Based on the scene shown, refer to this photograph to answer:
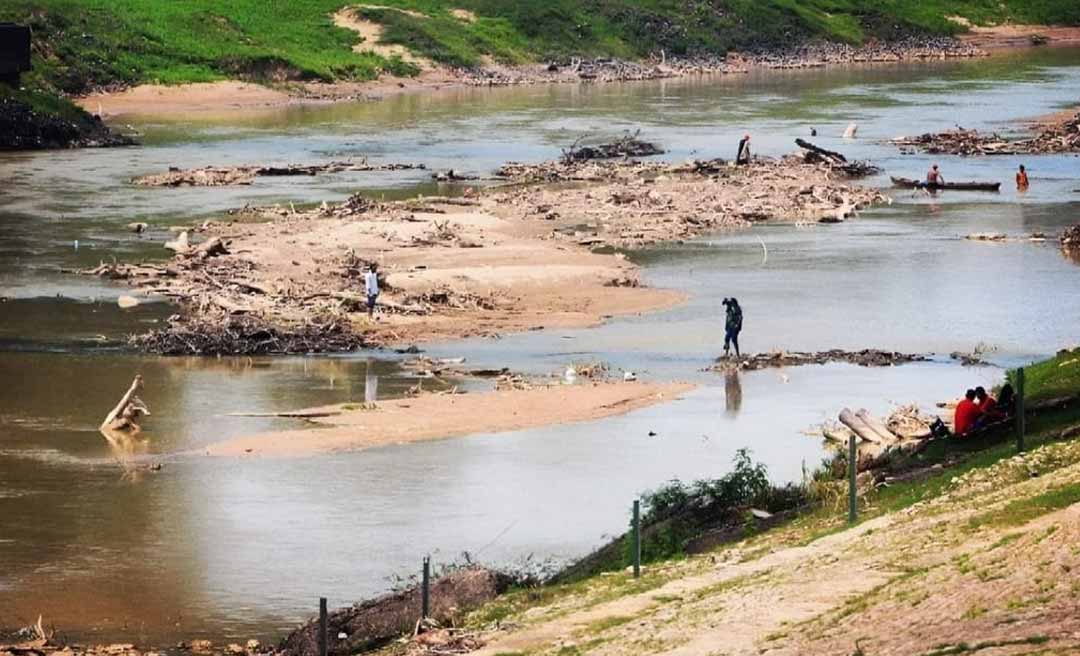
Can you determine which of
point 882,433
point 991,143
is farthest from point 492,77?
point 882,433

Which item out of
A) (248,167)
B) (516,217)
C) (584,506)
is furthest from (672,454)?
(248,167)

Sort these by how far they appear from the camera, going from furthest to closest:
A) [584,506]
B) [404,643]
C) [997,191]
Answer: [997,191] < [584,506] < [404,643]

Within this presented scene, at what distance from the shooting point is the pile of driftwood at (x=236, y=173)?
230 feet

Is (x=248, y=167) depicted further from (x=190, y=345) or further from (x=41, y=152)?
(x=190, y=345)

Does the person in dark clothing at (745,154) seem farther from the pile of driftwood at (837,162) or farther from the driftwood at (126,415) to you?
the driftwood at (126,415)

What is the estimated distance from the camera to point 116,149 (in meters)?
82.6

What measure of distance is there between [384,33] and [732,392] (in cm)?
9283

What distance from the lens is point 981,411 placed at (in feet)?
86.2

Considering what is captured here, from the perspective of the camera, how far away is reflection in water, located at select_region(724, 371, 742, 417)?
3564 centimetres

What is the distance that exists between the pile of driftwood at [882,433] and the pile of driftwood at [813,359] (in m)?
5.78

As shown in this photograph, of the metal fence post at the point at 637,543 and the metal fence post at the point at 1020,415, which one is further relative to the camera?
the metal fence post at the point at 1020,415

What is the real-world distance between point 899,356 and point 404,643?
805 inches

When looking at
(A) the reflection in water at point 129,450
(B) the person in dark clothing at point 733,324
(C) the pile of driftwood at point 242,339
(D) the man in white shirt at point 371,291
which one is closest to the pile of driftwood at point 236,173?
(D) the man in white shirt at point 371,291

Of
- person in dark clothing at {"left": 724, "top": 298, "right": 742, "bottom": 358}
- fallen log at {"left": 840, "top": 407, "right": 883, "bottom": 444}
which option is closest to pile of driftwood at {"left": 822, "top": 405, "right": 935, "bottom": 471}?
fallen log at {"left": 840, "top": 407, "right": 883, "bottom": 444}
